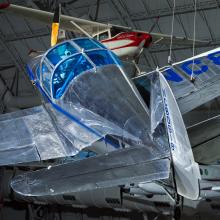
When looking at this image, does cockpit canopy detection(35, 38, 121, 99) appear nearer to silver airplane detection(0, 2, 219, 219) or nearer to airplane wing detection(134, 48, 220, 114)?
silver airplane detection(0, 2, 219, 219)

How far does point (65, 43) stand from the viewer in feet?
25.8

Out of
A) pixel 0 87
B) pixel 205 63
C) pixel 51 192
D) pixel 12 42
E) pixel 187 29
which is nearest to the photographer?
pixel 51 192

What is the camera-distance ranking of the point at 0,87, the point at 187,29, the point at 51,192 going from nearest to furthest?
the point at 51,192 → the point at 187,29 → the point at 0,87

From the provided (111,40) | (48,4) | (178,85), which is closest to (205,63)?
(178,85)

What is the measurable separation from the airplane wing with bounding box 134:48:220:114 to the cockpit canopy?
1125 millimetres

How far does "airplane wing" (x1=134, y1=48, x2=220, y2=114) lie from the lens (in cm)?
675

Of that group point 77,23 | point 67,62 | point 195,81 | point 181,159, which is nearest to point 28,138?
point 67,62

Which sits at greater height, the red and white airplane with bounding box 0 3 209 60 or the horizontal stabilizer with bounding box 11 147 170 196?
the red and white airplane with bounding box 0 3 209 60

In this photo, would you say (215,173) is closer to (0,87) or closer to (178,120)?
(178,120)

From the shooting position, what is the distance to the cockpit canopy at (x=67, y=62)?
7.21m

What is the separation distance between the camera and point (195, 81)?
7.43 metres

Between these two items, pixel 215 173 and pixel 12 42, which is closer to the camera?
pixel 215 173

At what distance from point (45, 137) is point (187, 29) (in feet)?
35.5

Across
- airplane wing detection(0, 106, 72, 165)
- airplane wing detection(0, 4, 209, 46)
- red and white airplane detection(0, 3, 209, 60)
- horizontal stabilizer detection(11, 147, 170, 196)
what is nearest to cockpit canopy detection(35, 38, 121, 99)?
airplane wing detection(0, 106, 72, 165)
